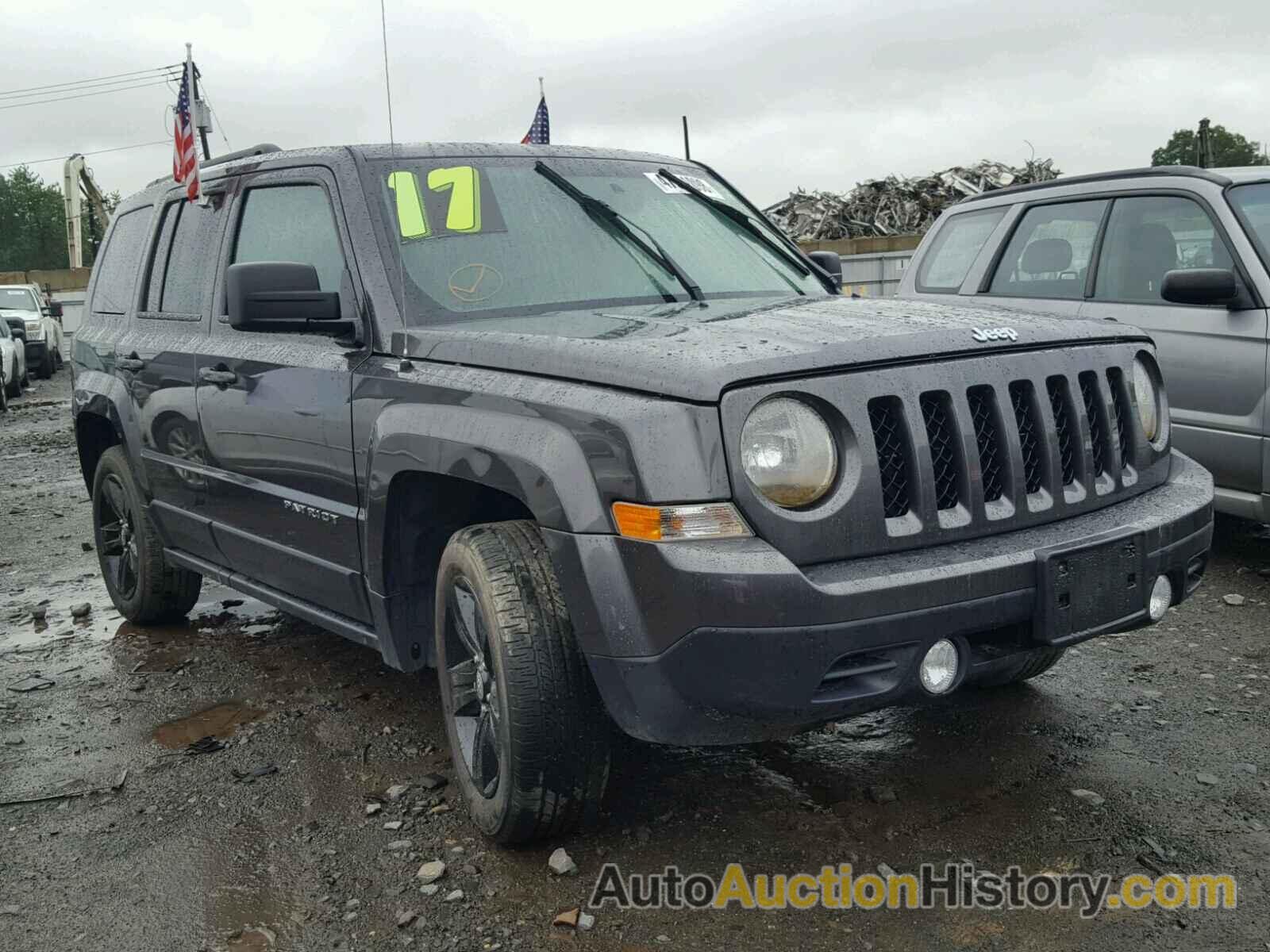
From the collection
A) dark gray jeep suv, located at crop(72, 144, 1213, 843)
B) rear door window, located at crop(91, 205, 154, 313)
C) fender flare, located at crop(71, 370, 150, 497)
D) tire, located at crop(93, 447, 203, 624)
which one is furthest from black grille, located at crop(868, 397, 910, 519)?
rear door window, located at crop(91, 205, 154, 313)

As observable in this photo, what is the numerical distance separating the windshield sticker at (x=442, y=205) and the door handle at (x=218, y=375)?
912 mm

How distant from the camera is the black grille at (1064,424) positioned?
3031mm

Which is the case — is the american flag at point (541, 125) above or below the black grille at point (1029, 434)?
above

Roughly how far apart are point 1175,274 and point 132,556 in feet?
15.2

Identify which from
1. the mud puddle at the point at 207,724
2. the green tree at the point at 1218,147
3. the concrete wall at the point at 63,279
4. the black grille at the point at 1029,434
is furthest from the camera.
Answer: the green tree at the point at 1218,147

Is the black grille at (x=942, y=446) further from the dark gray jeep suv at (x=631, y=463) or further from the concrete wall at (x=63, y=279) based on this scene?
the concrete wall at (x=63, y=279)

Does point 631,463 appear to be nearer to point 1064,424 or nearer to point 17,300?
point 1064,424

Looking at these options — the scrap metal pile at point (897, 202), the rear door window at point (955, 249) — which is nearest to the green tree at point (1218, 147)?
the scrap metal pile at point (897, 202)

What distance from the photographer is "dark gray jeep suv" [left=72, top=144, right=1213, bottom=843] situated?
2607 millimetres

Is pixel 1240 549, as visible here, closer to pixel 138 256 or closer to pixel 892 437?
pixel 892 437

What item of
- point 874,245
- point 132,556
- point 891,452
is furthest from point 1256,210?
point 874,245

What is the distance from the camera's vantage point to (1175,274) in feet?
17.7

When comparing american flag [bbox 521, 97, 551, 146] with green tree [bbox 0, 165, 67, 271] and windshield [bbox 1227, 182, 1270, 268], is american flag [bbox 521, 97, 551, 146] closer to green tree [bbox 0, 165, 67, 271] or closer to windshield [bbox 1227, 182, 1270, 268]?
windshield [bbox 1227, 182, 1270, 268]

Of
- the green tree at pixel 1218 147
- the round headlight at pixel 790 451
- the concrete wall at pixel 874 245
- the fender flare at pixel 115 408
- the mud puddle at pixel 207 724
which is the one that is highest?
the green tree at pixel 1218 147
